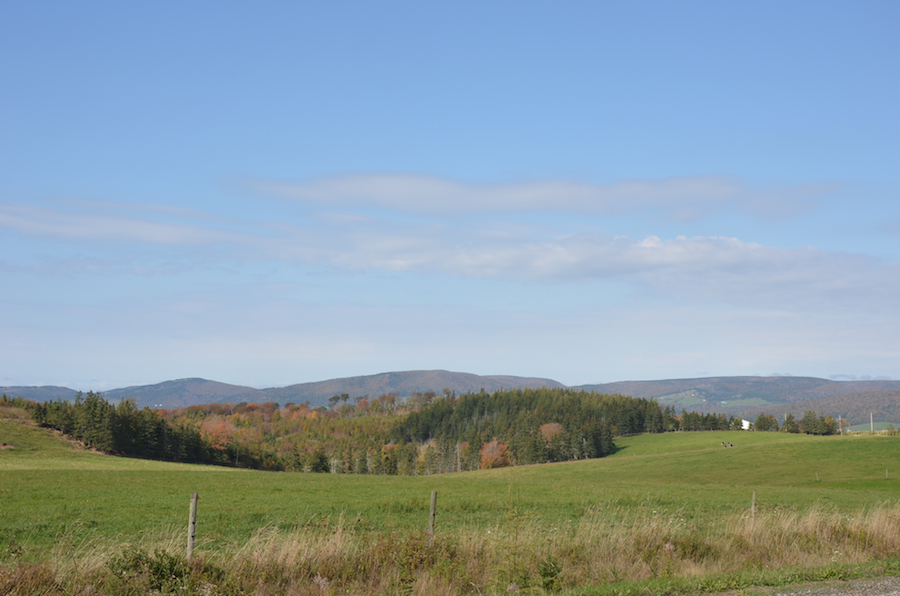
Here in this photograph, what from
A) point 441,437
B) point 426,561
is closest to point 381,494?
point 426,561

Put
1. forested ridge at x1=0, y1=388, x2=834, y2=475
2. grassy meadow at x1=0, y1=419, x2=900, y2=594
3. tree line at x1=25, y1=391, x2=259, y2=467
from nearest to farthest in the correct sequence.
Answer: grassy meadow at x1=0, y1=419, x2=900, y2=594
tree line at x1=25, y1=391, x2=259, y2=467
forested ridge at x1=0, y1=388, x2=834, y2=475

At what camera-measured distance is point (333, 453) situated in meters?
188

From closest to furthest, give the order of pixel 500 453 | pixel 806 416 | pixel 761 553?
pixel 761 553 → pixel 806 416 → pixel 500 453

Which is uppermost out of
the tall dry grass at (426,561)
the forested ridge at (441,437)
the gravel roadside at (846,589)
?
the tall dry grass at (426,561)

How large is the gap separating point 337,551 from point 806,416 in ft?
536

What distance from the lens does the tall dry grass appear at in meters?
10.2

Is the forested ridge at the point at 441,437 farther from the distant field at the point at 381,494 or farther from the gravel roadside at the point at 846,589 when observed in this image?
the gravel roadside at the point at 846,589

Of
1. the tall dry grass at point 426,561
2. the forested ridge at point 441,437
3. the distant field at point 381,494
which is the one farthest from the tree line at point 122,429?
the tall dry grass at point 426,561

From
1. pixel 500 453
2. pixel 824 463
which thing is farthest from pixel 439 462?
pixel 824 463

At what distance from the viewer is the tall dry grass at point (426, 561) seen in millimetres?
10234

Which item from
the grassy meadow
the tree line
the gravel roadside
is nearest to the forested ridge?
the tree line

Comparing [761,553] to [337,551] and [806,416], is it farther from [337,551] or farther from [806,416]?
[806,416]

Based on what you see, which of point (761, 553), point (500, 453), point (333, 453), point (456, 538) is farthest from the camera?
point (333, 453)

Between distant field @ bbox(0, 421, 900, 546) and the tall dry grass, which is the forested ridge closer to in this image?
distant field @ bbox(0, 421, 900, 546)
